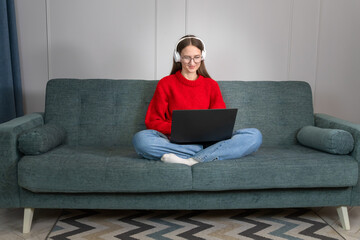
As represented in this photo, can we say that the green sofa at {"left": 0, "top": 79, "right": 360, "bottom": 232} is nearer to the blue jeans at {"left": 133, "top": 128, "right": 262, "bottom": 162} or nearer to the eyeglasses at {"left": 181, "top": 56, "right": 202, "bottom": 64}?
the blue jeans at {"left": 133, "top": 128, "right": 262, "bottom": 162}

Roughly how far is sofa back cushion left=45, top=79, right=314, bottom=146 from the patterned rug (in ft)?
1.56

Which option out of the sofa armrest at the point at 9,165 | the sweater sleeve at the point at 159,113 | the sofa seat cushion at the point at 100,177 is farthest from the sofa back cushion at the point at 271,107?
the sofa armrest at the point at 9,165

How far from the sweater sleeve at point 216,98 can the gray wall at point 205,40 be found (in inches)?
35.0

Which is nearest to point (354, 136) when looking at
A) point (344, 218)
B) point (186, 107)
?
point (344, 218)

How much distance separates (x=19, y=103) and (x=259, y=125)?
1835mm

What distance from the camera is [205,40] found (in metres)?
3.22

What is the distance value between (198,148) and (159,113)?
0.36 m

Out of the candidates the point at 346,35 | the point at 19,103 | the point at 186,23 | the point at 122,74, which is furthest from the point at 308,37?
the point at 19,103

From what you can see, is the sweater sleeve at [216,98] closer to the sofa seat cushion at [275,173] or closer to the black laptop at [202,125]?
the black laptop at [202,125]

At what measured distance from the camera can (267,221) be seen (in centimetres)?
210

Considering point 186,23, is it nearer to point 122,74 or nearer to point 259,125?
point 122,74

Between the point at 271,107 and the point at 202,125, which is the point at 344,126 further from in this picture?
the point at 202,125

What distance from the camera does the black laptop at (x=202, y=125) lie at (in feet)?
6.18

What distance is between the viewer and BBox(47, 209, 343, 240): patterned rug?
1.90m
